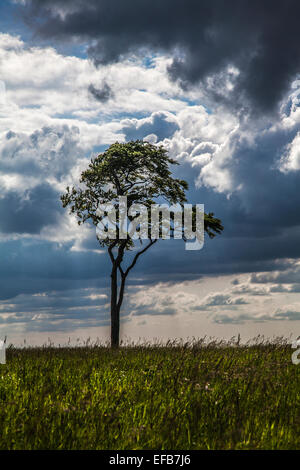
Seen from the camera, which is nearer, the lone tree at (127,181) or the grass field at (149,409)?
the grass field at (149,409)

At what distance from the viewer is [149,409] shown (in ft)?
24.1

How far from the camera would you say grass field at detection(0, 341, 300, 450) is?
20.5 feet

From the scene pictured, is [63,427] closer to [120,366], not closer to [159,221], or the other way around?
[120,366]

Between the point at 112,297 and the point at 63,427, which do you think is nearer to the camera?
the point at 63,427

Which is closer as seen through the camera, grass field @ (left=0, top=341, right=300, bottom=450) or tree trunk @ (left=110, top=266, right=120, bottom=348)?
grass field @ (left=0, top=341, right=300, bottom=450)

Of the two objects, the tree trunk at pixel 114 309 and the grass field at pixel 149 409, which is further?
the tree trunk at pixel 114 309

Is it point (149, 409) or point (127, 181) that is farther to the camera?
point (127, 181)

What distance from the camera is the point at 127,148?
27.0 meters

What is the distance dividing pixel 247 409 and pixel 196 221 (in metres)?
19.0

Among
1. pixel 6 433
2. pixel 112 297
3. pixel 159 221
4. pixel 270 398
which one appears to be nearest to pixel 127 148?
pixel 159 221

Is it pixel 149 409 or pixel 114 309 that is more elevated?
pixel 114 309

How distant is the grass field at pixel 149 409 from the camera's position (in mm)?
6262

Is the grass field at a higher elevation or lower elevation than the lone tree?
lower

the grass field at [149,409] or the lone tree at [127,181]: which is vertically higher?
the lone tree at [127,181]
